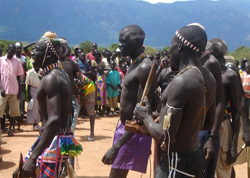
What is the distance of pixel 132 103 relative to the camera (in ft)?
12.1

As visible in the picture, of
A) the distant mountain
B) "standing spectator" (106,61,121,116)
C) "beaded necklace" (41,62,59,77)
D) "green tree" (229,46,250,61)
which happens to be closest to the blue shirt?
"standing spectator" (106,61,121,116)

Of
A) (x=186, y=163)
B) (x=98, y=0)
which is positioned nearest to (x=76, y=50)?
(x=186, y=163)

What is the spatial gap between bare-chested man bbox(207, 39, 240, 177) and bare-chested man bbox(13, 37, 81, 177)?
6.33 feet

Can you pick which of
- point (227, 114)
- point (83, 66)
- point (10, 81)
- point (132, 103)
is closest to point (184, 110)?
point (132, 103)

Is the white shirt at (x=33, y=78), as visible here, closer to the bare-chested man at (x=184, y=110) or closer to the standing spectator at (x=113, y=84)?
the standing spectator at (x=113, y=84)

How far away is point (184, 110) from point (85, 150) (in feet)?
17.9

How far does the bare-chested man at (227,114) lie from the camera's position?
421cm

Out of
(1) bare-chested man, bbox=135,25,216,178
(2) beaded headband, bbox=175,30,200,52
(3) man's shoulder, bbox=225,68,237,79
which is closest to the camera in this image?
(1) bare-chested man, bbox=135,25,216,178

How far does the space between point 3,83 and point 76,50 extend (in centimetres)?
510

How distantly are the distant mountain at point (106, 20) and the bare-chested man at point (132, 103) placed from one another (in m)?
89.4

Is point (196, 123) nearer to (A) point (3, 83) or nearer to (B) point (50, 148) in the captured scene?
(B) point (50, 148)

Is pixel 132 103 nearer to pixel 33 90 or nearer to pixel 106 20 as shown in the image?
pixel 33 90

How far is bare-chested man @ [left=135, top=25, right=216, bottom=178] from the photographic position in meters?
2.41

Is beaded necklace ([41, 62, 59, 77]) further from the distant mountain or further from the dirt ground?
the distant mountain
